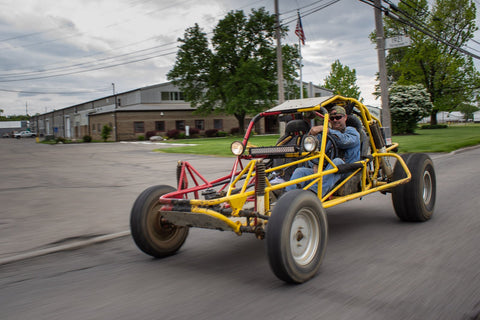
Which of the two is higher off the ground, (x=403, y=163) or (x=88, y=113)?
(x=88, y=113)

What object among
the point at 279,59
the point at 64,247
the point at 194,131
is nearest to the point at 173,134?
the point at 194,131

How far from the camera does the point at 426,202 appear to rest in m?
5.96

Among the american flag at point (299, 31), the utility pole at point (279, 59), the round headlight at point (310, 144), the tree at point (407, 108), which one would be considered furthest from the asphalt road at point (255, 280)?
the tree at point (407, 108)

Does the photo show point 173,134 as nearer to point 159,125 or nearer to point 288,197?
point 159,125

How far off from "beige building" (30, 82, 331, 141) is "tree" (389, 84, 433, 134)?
1281 centimetres

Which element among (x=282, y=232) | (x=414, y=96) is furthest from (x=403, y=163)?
(x=414, y=96)

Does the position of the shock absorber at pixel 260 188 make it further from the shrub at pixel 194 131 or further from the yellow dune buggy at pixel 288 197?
the shrub at pixel 194 131

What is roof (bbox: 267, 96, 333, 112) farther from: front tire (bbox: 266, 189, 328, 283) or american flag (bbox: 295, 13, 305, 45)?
american flag (bbox: 295, 13, 305, 45)

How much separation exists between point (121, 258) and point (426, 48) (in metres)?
48.4

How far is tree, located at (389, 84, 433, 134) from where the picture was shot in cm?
3528

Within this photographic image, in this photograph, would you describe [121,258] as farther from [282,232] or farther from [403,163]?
[403,163]

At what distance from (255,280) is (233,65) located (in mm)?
42382

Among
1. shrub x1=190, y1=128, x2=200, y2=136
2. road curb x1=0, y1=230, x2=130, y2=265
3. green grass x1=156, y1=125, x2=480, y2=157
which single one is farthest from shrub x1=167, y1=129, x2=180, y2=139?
road curb x1=0, y1=230, x2=130, y2=265

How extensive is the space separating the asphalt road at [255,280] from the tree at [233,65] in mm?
36186
